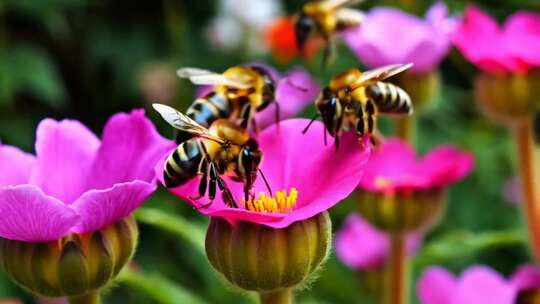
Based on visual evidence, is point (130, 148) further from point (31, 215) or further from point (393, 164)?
point (393, 164)

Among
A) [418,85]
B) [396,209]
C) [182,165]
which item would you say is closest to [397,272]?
[396,209]

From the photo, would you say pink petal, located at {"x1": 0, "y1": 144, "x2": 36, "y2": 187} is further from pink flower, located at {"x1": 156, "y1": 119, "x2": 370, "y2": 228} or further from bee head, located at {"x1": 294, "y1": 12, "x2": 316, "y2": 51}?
bee head, located at {"x1": 294, "y1": 12, "x2": 316, "y2": 51}

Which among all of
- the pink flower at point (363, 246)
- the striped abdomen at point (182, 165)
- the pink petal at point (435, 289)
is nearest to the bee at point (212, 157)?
the striped abdomen at point (182, 165)

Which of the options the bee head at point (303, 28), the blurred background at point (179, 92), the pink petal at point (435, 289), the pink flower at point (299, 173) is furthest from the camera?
the blurred background at point (179, 92)

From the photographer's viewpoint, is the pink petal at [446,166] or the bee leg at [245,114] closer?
the bee leg at [245,114]

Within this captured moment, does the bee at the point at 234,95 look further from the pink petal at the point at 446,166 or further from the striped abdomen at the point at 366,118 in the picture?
the pink petal at the point at 446,166

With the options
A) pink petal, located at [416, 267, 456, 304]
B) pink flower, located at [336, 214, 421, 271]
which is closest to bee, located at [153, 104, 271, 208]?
pink petal, located at [416, 267, 456, 304]

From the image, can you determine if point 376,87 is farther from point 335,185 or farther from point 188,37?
point 188,37
